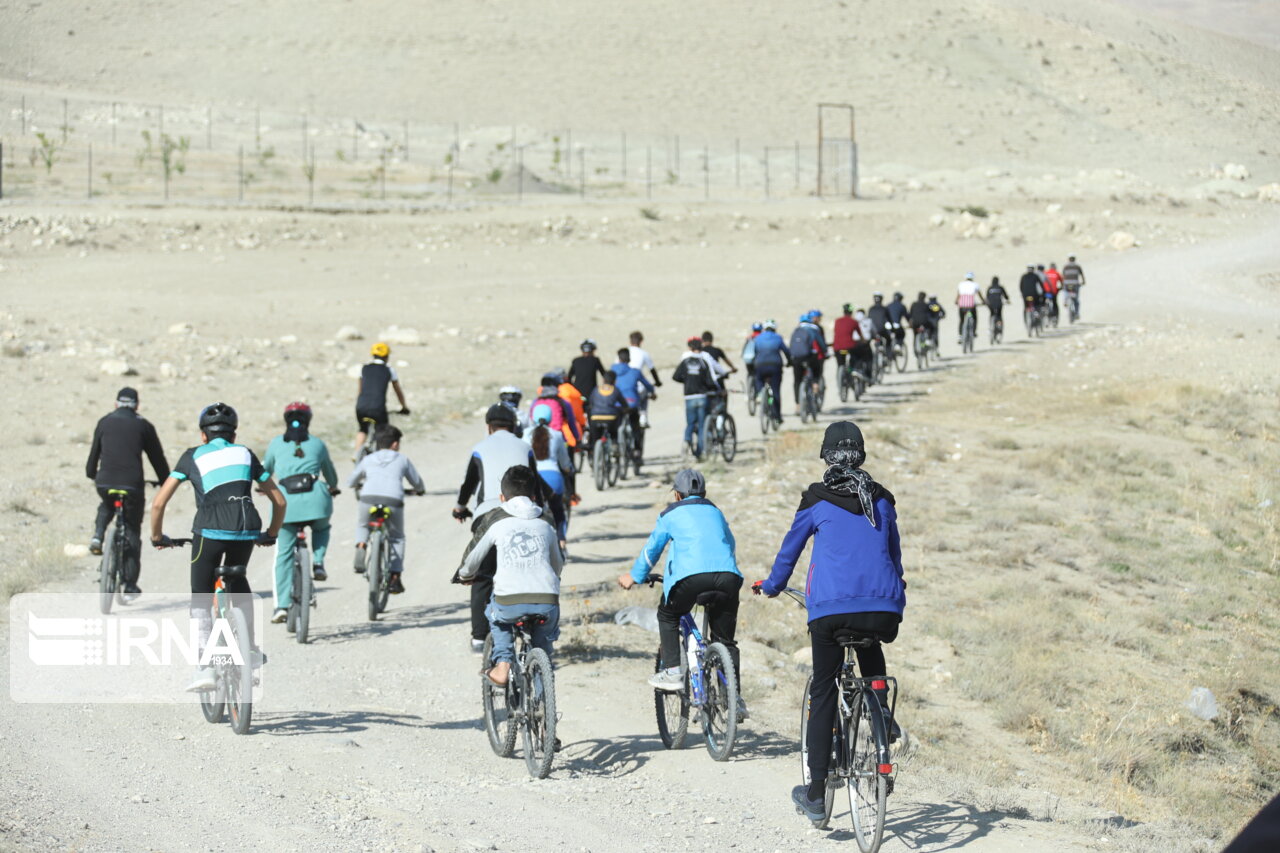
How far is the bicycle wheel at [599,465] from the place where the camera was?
762 inches

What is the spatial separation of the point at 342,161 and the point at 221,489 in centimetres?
7739

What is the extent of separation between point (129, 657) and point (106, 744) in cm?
269

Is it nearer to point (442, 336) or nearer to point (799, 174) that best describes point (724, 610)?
point (442, 336)

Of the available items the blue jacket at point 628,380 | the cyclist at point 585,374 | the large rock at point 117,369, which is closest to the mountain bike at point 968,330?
the blue jacket at point 628,380

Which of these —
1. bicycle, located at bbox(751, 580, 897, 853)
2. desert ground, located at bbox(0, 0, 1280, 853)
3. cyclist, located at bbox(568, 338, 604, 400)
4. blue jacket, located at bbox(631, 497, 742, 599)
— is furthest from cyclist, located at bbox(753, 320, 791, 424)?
bicycle, located at bbox(751, 580, 897, 853)

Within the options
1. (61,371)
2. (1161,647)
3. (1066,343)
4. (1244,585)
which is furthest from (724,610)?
(1066,343)

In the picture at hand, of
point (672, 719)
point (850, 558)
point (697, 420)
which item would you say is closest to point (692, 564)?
point (672, 719)

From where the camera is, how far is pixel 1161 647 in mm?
15375

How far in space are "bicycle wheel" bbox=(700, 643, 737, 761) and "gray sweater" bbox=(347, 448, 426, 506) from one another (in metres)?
4.38

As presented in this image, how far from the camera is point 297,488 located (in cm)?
1177

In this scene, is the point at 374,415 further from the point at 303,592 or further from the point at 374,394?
the point at 303,592

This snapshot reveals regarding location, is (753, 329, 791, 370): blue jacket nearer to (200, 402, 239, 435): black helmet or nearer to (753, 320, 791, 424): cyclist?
(753, 320, 791, 424): cyclist

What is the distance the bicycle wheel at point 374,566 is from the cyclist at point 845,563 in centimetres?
613

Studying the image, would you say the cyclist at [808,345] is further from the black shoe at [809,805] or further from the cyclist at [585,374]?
the black shoe at [809,805]
